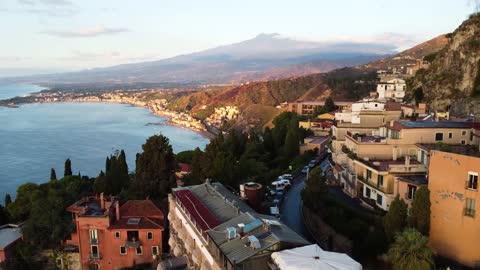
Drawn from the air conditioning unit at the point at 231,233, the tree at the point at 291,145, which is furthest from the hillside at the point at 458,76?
the air conditioning unit at the point at 231,233

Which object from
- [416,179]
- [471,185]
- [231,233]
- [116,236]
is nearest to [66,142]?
[116,236]

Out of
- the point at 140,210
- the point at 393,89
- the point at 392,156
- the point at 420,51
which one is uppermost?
the point at 420,51

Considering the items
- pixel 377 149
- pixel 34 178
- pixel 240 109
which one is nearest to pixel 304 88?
pixel 240 109

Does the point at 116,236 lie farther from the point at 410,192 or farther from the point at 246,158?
the point at 246,158

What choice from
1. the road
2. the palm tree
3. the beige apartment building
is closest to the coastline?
the road

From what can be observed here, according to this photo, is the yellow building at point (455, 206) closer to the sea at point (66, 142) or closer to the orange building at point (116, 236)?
the orange building at point (116, 236)

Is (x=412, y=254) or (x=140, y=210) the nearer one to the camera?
(x=412, y=254)

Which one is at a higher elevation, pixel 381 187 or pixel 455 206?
pixel 455 206
